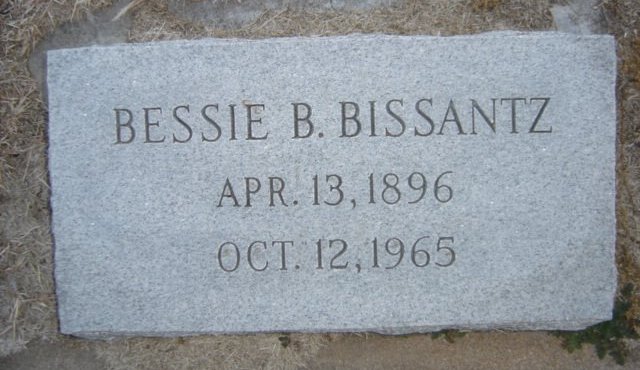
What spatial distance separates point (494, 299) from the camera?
261cm

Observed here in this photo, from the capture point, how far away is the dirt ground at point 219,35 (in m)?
2.78

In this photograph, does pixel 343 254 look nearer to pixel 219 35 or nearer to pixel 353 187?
pixel 353 187

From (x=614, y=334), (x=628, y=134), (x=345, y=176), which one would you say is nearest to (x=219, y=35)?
(x=345, y=176)

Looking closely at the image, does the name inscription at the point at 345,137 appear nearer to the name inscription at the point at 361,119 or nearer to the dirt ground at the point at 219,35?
the name inscription at the point at 361,119

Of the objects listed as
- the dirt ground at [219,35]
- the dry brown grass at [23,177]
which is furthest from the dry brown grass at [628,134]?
the dry brown grass at [23,177]

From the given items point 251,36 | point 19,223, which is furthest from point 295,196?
point 19,223

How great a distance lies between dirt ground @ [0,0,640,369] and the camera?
278 cm

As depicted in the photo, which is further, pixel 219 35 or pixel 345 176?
pixel 219 35

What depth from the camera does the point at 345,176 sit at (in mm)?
2580

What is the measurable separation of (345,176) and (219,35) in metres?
0.99

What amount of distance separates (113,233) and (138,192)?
0.77 ft

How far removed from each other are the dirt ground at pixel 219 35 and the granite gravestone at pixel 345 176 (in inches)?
9.5

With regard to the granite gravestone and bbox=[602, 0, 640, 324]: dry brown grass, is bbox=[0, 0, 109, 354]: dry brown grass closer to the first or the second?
the granite gravestone

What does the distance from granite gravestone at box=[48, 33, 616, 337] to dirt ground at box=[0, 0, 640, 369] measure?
0.24 m
